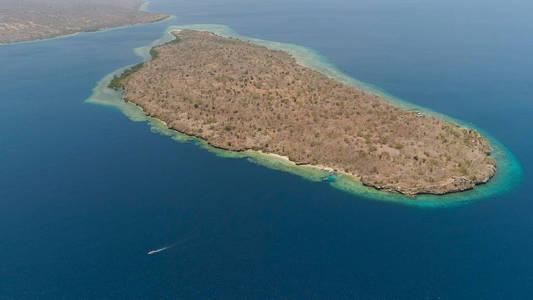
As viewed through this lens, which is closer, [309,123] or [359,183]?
[359,183]

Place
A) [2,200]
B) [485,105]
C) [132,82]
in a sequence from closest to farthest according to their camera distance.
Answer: [2,200] → [485,105] → [132,82]

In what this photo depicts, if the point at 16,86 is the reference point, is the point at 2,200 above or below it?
below

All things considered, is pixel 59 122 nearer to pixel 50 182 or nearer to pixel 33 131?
pixel 33 131

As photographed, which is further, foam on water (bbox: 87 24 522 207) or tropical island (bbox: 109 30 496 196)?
tropical island (bbox: 109 30 496 196)

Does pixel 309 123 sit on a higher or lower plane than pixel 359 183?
higher

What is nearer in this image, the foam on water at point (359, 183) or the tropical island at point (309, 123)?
the foam on water at point (359, 183)

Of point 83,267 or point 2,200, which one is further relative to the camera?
point 2,200

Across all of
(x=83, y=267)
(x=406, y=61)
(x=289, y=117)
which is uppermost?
(x=406, y=61)

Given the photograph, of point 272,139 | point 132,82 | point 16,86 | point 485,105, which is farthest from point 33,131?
point 485,105
